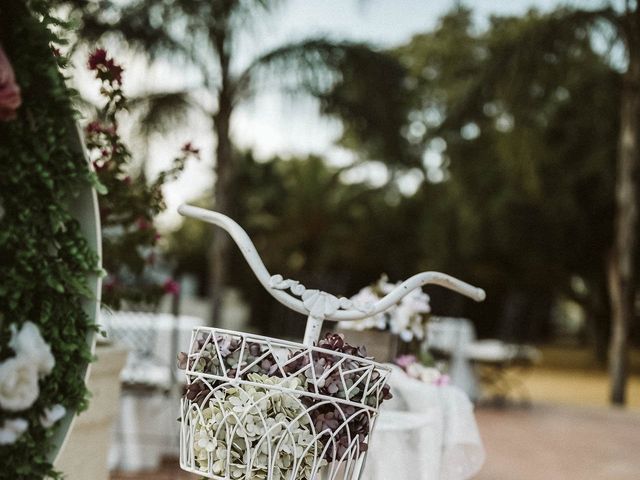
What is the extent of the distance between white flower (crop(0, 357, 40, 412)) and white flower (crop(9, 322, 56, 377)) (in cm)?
1

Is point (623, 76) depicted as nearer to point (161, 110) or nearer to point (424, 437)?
point (161, 110)

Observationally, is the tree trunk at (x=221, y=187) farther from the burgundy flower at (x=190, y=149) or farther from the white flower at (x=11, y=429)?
the white flower at (x=11, y=429)

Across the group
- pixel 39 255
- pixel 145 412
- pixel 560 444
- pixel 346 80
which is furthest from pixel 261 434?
pixel 346 80

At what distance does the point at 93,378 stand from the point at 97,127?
2.71 feet

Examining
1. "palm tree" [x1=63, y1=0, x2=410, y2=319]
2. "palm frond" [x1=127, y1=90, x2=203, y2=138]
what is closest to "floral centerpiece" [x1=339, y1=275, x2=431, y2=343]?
"palm tree" [x1=63, y1=0, x2=410, y2=319]

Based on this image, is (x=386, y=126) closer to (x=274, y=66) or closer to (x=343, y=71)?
(x=343, y=71)

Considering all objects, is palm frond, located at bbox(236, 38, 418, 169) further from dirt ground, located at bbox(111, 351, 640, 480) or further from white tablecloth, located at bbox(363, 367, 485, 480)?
white tablecloth, located at bbox(363, 367, 485, 480)

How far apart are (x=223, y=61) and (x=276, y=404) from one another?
5.88m

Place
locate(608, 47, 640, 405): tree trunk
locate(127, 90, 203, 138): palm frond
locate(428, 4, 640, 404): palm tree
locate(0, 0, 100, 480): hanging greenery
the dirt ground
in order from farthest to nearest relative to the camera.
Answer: locate(608, 47, 640, 405): tree trunk
locate(428, 4, 640, 404): palm tree
locate(127, 90, 203, 138): palm frond
the dirt ground
locate(0, 0, 100, 480): hanging greenery

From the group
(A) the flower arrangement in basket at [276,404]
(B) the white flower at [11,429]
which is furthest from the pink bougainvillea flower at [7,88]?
(A) the flower arrangement in basket at [276,404]

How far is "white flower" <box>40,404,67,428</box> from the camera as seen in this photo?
138 cm

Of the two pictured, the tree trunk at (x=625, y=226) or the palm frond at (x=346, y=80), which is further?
the tree trunk at (x=625, y=226)

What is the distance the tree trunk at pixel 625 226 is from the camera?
27.3 feet

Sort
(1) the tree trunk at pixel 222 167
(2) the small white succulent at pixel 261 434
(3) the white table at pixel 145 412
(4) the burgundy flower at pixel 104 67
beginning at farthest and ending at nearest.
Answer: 1. (1) the tree trunk at pixel 222 167
2. (3) the white table at pixel 145 412
3. (4) the burgundy flower at pixel 104 67
4. (2) the small white succulent at pixel 261 434
